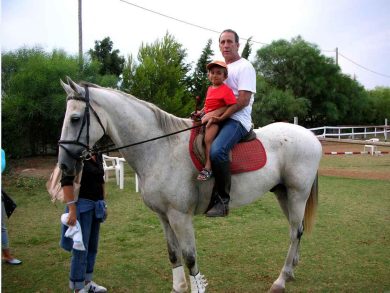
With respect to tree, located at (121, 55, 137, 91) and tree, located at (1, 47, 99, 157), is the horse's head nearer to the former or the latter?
tree, located at (1, 47, 99, 157)

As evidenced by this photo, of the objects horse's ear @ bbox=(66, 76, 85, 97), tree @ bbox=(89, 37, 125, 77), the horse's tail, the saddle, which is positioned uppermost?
tree @ bbox=(89, 37, 125, 77)

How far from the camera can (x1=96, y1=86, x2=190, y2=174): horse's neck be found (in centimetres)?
327

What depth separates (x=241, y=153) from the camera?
11.9 ft

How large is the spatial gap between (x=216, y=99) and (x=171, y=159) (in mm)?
707

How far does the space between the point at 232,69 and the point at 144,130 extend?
41.3 inches

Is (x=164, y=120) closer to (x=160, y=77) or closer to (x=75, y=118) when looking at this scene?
(x=75, y=118)

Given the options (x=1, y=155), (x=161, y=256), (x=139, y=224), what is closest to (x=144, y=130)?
(x=1, y=155)

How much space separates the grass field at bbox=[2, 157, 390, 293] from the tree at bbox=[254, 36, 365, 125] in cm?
2892

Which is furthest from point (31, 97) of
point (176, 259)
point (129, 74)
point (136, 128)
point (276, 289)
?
point (276, 289)

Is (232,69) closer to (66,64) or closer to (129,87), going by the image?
(66,64)

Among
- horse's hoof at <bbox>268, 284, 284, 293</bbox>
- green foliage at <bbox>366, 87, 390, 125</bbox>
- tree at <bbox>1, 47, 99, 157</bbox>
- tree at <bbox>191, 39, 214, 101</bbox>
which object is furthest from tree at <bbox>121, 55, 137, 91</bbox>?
green foliage at <bbox>366, 87, 390, 125</bbox>

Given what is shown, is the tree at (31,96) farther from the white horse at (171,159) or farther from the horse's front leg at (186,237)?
the horse's front leg at (186,237)

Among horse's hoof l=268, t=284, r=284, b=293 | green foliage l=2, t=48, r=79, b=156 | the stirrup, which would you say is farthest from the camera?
green foliage l=2, t=48, r=79, b=156

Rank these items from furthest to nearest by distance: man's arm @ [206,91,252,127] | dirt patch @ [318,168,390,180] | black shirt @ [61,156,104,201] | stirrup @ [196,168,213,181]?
dirt patch @ [318,168,390,180] < black shirt @ [61,156,104,201] < man's arm @ [206,91,252,127] < stirrup @ [196,168,213,181]
